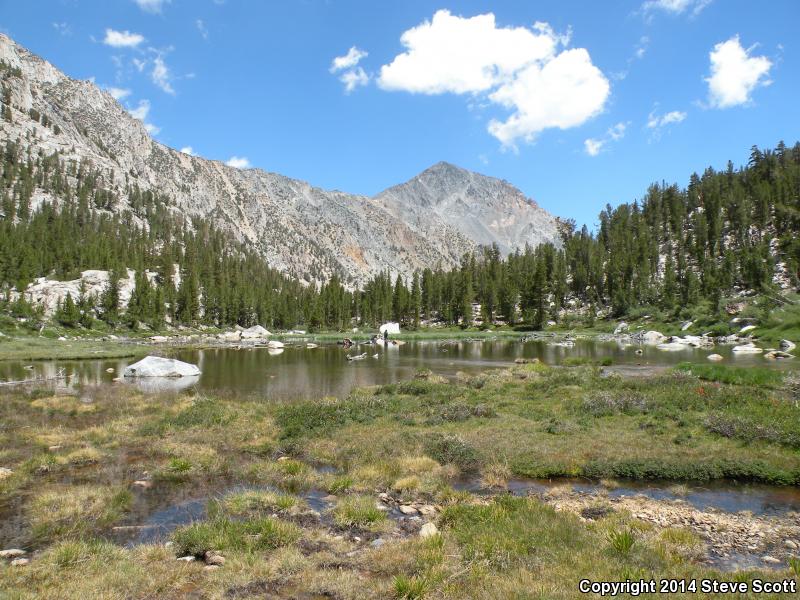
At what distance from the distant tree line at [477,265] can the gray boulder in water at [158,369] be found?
69089 millimetres

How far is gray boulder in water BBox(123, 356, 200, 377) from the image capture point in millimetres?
43750

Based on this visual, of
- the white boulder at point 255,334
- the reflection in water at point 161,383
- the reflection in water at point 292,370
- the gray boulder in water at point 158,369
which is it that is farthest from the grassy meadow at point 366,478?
the white boulder at point 255,334

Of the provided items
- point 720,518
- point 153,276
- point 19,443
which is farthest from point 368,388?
point 153,276

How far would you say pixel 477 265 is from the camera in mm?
173125

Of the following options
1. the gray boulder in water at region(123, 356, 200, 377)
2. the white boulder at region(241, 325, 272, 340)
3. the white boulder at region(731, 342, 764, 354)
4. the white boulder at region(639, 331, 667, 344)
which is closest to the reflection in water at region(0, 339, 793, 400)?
the white boulder at region(731, 342, 764, 354)

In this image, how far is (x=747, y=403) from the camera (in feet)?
75.6

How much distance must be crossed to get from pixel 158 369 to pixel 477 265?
140 metres

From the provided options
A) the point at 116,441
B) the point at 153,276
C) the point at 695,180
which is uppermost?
the point at 695,180

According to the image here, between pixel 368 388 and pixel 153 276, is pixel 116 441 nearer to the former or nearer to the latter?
pixel 368 388

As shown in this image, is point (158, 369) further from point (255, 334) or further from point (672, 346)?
point (255, 334)

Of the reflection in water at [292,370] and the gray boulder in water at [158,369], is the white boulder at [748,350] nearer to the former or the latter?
the reflection in water at [292,370]

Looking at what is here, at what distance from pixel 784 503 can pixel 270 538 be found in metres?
14.3

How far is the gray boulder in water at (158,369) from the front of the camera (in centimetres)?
4375

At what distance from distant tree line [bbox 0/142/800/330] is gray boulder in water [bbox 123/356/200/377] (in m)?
69.1
